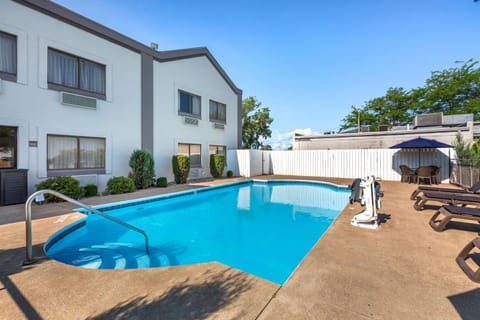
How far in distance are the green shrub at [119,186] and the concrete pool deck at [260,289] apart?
17.3 feet

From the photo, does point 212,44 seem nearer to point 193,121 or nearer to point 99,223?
point 193,121

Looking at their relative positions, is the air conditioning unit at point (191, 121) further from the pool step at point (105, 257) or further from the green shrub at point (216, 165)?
the pool step at point (105, 257)

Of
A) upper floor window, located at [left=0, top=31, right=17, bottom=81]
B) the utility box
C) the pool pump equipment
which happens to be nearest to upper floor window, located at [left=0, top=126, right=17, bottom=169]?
the utility box

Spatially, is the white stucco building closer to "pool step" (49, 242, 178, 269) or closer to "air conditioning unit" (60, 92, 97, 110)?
"air conditioning unit" (60, 92, 97, 110)

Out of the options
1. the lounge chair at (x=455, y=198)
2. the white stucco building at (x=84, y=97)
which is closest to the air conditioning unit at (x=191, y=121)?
the white stucco building at (x=84, y=97)

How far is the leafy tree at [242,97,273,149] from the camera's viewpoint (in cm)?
2509

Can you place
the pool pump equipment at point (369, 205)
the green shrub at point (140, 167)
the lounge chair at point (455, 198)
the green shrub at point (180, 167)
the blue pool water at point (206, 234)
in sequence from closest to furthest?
1. the blue pool water at point (206, 234)
2. the pool pump equipment at point (369, 205)
3. the lounge chair at point (455, 198)
4. the green shrub at point (140, 167)
5. the green shrub at point (180, 167)

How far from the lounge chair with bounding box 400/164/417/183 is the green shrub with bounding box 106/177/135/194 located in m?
13.2

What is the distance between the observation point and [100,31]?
361 inches

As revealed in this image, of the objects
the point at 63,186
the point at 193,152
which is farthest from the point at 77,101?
the point at 193,152

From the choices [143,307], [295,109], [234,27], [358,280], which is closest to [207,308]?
[143,307]

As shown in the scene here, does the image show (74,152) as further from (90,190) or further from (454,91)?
(454,91)

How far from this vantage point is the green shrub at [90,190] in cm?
808

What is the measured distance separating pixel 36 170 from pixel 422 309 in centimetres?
1017
